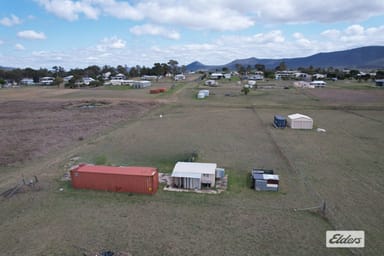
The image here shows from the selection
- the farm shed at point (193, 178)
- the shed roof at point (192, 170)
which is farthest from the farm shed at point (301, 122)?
the farm shed at point (193, 178)

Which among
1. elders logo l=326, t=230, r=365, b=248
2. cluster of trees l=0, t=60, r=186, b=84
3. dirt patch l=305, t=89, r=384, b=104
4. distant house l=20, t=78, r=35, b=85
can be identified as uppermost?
cluster of trees l=0, t=60, r=186, b=84

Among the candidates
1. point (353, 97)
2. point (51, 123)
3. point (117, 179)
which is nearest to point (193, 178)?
point (117, 179)

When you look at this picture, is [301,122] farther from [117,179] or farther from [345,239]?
[117,179]

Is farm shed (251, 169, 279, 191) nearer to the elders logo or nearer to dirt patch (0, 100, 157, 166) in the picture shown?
the elders logo

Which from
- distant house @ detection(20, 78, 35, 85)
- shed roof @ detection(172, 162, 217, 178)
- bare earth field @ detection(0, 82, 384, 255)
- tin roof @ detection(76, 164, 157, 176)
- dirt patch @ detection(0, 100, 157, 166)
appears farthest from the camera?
distant house @ detection(20, 78, 35, 85)

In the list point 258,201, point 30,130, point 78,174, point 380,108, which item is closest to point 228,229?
point 258,201

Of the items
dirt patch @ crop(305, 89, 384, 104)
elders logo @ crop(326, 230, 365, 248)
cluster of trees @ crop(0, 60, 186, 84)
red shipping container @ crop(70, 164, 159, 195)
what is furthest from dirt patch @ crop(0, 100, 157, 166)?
cluster of trees @ crop(0, 60, 186, 84)
